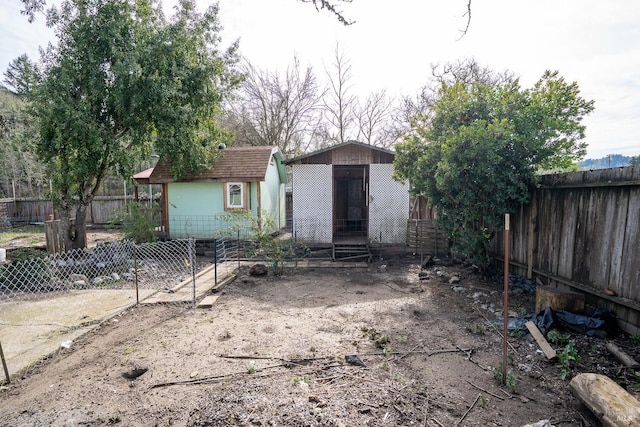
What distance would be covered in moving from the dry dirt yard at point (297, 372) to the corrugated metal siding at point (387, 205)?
4.85 m

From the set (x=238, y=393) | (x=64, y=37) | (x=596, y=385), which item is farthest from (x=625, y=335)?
(x=64, y=37)

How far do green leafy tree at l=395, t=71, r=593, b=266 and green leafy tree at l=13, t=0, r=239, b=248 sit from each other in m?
7.87

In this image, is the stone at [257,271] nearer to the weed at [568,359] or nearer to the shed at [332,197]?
the shed at [332,197]

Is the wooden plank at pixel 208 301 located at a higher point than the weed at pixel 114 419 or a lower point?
lower

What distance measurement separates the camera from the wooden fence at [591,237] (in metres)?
4.13

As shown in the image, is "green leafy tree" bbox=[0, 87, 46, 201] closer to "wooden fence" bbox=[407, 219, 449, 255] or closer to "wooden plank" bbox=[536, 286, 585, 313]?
"wooden fence" bbox=[407, 219, 449, 255]

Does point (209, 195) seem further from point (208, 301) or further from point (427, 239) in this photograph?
point (427, 239)

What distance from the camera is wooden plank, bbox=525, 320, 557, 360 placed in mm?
3760

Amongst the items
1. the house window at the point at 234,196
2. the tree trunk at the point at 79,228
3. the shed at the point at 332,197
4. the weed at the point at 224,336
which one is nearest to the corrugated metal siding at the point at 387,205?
the shed at the point at 332,197

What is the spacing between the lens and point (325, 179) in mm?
10898

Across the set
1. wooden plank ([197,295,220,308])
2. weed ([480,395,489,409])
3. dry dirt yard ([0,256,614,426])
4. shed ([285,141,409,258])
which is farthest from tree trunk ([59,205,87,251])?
weed ([480,395,489,409])

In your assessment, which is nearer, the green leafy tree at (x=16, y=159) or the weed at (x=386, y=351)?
the weed at (x=386, y=351)

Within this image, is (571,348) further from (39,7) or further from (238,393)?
(39,7)

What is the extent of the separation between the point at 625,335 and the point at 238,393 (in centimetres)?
483
